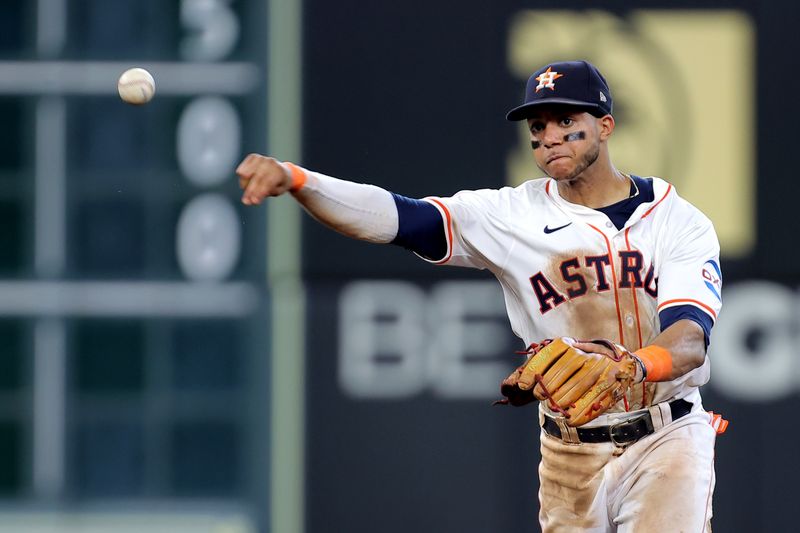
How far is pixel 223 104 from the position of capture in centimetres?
774

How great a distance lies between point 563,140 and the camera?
15.8 ft

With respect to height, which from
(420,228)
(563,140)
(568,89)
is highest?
(568,89)

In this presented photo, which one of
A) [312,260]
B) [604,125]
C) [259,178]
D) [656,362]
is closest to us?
[259,178]

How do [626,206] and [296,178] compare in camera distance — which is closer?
[296,178]

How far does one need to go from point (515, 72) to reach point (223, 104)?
4.69 feet

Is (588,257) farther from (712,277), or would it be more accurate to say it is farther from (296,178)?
(296,178)

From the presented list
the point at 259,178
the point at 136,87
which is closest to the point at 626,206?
the point at 259,178

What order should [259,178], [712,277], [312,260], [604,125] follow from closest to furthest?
[259,178]
[712,277]
[604,125]
[312,260]

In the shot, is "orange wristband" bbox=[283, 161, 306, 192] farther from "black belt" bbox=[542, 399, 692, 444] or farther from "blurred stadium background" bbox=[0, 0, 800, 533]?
"blurred stadium background" bbox=[0, 0, 800, 533]

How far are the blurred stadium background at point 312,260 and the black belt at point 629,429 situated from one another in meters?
2.67

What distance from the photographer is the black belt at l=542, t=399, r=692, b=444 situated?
4.82 meters

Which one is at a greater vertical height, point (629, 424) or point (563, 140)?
point (563, 140)

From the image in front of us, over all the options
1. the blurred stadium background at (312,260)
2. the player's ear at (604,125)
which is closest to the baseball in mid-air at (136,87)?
the player's ear at (604,125)

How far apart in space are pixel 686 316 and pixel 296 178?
119 cm
